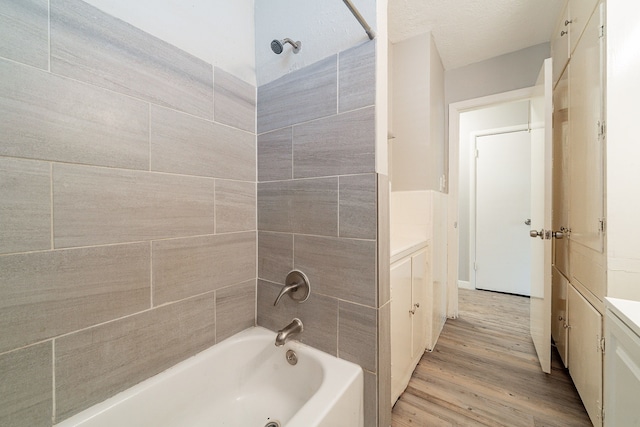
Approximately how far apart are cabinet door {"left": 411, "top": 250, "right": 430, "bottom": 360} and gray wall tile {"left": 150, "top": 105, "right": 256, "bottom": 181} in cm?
111

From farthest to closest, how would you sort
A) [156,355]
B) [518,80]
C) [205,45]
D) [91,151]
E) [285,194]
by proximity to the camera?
[518,80]
[285,194]
[205,45]
[156,355]
[91,151]

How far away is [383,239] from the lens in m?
0.90

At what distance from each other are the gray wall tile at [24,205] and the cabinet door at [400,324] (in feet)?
4.02

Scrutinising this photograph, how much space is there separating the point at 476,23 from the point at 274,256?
2137 mm

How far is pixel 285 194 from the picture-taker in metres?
1.12

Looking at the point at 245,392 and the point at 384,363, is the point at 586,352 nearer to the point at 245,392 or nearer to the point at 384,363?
the point at 384,363

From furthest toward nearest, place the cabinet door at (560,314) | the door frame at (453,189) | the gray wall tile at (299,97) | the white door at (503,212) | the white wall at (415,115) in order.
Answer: the white door at (503,212) → the door frame at (453,189) → the white wall at (415,115) → the cabinet door at (560,314) → the gray wall tile at (299,97)

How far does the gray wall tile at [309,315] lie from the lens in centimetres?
99

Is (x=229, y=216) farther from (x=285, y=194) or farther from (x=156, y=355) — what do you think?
(x=156, y=355)

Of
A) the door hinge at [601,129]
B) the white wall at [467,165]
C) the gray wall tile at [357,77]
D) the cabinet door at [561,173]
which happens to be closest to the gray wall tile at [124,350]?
the gray wall tile at [357,77]

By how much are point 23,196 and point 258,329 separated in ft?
3.22

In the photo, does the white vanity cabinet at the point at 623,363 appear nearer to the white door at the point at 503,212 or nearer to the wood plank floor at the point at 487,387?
the wood plank floor at the point at 487,387

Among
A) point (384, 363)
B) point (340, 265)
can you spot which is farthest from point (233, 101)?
point (384, 363)

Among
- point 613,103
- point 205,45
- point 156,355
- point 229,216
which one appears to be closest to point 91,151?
point 229,216
